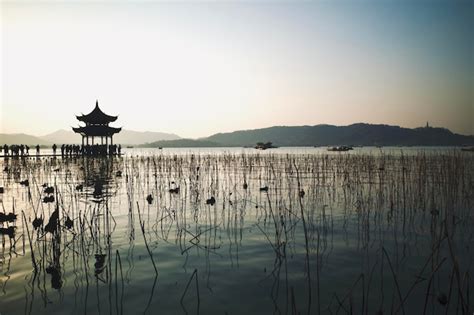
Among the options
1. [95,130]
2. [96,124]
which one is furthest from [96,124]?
Answer: [95,130]

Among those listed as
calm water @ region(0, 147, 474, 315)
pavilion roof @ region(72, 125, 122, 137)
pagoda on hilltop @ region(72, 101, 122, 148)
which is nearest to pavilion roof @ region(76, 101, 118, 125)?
pagoda on hilltop @ region(72, 101, 122, 148)

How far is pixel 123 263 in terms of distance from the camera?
→ 6559 mm

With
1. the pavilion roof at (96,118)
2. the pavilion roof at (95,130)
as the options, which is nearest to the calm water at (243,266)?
the pavilion roof at (95,130)

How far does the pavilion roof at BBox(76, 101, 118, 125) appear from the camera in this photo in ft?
162

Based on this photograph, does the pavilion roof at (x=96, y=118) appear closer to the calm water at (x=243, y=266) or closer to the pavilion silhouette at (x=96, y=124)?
the pavilion silhouette at (x=96, y=124)

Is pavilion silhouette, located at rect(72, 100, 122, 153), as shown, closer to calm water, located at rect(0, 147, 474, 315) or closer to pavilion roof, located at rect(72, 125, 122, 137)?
pavilion roof, located at rect(72, 125, 122, 137)

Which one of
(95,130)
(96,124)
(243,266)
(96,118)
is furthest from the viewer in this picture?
(96,124)

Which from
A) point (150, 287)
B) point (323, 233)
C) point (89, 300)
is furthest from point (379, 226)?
point (89, 300)

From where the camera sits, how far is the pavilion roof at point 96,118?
1939 inches

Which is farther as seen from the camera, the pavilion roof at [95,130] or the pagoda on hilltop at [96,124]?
the pagoda on hilltop at [96,124]

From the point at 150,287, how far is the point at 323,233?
201 inches

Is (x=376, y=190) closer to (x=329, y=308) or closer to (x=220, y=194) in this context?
(x=220, y=194)

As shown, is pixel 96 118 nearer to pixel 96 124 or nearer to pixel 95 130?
pixel 96 124

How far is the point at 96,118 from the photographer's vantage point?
4959cm
